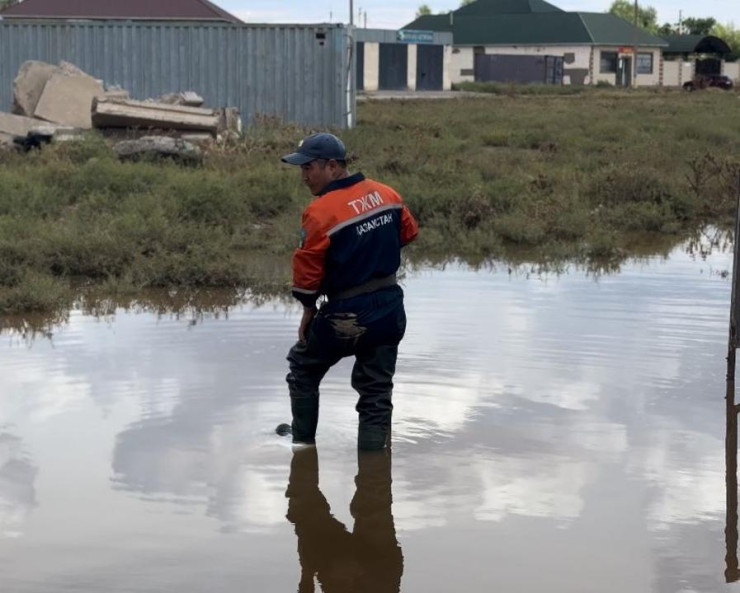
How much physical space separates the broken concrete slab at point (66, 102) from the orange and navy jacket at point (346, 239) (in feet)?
57.3

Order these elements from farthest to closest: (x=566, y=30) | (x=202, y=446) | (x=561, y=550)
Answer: (x=566, y=30) → (x=202, y=446) → (x=561, y=550)

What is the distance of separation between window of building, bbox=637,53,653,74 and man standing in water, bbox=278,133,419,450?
271ft

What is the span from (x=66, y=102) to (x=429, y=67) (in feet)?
175

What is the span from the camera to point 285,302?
38.3 feet

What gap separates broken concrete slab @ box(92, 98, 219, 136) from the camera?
2233 cm

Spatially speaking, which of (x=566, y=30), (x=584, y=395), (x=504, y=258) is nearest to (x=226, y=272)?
(x=504, y=258)

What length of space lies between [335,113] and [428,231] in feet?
39.5

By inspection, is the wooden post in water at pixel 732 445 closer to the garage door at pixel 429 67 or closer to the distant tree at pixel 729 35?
the garage door at pixel 429 67

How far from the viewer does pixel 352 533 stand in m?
6.04

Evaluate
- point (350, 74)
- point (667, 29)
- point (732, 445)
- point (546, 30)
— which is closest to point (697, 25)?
point (667, 29)

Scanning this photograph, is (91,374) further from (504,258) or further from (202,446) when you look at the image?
(504,258)

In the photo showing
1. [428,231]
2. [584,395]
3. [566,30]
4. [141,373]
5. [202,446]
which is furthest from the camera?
[566,30]

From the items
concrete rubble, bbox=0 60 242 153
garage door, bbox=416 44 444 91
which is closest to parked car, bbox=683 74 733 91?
garage door, bbox=416 44 444 91

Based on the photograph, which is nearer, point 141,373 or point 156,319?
point 141,373
